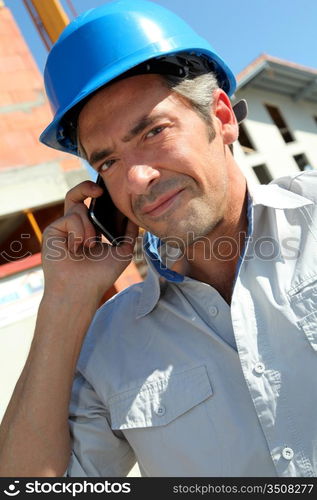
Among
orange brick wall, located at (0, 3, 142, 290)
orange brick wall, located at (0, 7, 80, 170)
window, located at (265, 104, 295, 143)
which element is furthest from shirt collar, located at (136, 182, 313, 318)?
window, located at (265, 104, 295, 143)

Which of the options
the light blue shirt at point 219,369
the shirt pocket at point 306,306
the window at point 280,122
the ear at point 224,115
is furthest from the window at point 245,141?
the shirt pocket at point 306,306

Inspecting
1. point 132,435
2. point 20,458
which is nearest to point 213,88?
point 132,435

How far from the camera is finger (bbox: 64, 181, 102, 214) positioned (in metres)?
2.30

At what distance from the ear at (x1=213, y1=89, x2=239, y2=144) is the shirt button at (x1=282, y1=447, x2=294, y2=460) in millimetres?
1317

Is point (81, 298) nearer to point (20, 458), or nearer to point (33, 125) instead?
point (20, 458)

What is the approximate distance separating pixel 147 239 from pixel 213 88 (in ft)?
2.50

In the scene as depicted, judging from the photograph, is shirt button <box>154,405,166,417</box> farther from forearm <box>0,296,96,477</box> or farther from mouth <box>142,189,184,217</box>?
mouth <box>142,189,184,217</box>

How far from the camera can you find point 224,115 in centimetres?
218

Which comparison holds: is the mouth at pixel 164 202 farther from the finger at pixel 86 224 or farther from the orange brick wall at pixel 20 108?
the orange brick wall at pixel 20 108

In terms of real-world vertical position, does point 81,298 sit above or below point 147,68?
below

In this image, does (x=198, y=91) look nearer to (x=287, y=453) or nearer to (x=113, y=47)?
(x=113, y=47)

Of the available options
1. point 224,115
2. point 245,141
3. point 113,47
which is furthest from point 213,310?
point 245,141

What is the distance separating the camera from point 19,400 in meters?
1.81

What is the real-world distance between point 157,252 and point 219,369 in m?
0.70
